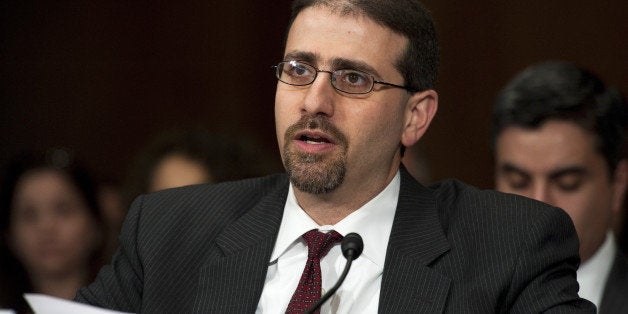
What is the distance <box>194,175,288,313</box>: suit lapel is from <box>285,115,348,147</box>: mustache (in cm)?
26

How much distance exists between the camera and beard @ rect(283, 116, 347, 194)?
2279 mm

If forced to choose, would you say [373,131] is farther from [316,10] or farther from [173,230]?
[173,230]

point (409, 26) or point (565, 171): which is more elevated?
point (409, 26)

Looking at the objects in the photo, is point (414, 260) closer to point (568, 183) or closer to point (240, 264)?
point (240, 264)

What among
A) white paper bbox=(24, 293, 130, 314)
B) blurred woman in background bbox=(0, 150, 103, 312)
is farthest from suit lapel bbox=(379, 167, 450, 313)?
blurred woman in background bbox=(0, 150, 103, 312)

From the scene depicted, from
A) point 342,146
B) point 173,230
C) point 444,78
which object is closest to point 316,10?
point 342,146

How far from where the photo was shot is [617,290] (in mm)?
2965

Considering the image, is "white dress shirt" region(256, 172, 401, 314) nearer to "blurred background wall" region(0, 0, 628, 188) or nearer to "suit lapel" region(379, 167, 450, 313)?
"suit lapel" region(379, 167, 450, 313)

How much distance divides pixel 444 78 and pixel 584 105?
74.3 inches

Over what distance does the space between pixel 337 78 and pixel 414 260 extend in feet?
1.53

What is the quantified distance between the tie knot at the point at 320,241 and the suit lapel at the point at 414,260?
14 cm

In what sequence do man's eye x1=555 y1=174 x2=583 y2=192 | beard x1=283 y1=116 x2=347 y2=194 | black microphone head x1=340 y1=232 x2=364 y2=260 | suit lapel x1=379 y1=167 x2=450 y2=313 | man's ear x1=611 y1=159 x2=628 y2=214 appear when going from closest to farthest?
black microphone head x1=340 y1=232 x2=364 y2=260
suit lapel x1=379 y1=167 x2=450 y2=313
beard x1=283 y1=116 x2=347 y2=194
man's eye x1=555 y1=174 x2=583 y2=192
man's ear x1=611 y1=159 x2=628 y2=214

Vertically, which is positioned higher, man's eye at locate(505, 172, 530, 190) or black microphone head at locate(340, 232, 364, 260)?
black microphone head at locate(340, 232, 364, 260)

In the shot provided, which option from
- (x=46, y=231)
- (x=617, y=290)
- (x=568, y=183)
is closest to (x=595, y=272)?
(x=617, y=290)
